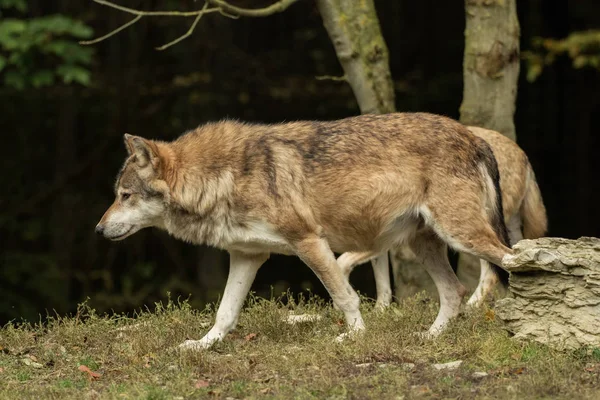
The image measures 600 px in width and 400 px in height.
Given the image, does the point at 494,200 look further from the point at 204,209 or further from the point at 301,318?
the point at 204,209

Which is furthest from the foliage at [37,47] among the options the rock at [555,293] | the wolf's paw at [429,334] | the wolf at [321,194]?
the rock at [555,293]

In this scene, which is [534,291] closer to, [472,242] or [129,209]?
[472,242]

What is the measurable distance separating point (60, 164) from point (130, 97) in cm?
141

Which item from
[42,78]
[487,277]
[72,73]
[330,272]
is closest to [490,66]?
[487,277]

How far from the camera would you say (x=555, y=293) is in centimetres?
683

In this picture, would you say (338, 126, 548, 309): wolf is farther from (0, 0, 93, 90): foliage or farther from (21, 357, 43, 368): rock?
(0, 0, 93, 90): foliage

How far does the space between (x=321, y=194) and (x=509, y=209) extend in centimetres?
244

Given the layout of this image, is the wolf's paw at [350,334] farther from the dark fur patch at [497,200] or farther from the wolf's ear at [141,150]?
the wolf's ear at [141,150]

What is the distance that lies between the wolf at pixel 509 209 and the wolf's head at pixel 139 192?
2.10 metres

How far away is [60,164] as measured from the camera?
51.7ft

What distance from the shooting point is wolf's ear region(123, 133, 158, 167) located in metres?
7.57

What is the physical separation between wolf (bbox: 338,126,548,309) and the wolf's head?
6.89ft


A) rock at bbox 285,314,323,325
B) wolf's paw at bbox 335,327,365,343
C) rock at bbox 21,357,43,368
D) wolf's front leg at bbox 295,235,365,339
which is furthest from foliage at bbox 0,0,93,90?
wolf's paw at bbox 335,327,365,343

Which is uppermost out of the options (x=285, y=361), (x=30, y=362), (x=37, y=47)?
(x=37, y=47)
